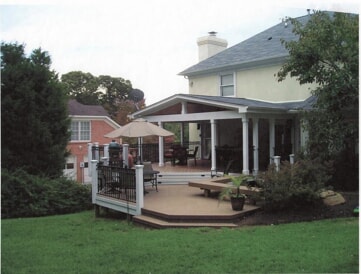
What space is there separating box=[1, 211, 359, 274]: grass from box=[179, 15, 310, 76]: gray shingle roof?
8339mm

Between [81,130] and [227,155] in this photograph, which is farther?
[81,130]

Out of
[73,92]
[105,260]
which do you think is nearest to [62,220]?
[105,260]

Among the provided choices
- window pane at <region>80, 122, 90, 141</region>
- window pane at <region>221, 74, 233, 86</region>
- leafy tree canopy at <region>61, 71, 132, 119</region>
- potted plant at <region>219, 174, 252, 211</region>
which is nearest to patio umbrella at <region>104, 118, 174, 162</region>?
potted plant at <region>219, 174, 252, 211</region>

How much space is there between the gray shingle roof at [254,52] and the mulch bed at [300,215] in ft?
22.5

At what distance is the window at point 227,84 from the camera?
1533 centimetres

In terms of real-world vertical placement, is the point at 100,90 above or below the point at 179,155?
above

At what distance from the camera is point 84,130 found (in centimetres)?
1970

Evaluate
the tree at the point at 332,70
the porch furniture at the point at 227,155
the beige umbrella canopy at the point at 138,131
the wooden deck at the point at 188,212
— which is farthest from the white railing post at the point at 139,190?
the porch furniture at the point at 227,155

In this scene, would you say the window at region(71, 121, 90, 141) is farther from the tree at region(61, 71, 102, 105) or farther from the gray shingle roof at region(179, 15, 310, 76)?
the gray shingle roof at region(179, 15, 310, 76)

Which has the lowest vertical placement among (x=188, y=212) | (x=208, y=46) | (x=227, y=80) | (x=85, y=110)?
(x=188, y=212)

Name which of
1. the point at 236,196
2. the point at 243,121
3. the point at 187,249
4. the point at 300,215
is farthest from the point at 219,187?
the point at 243,121

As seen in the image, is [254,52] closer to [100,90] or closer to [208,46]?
[208,46]

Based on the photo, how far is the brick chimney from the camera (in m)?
18.3

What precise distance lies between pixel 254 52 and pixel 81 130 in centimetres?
910
